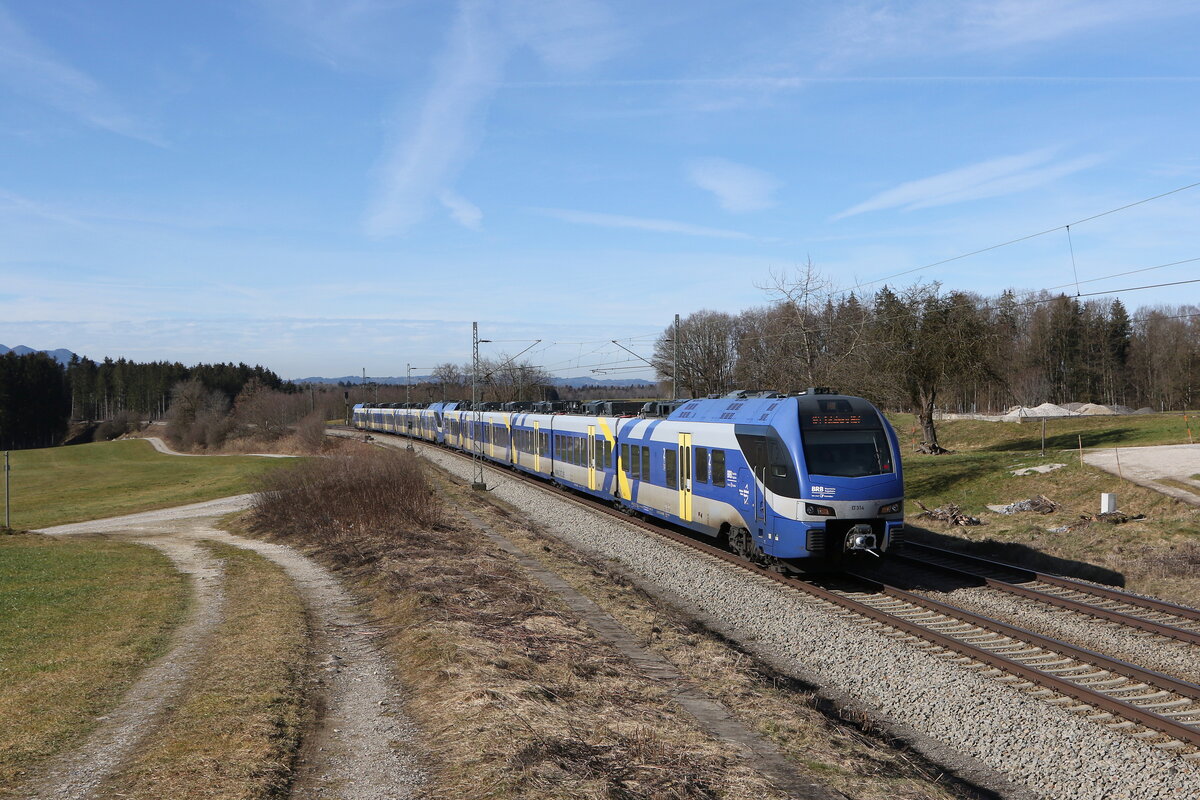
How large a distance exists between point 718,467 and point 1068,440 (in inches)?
1242

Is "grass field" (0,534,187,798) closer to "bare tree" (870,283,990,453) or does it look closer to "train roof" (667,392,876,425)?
"train roof" (667,392,876,425)

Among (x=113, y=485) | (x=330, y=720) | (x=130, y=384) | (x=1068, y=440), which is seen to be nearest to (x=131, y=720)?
(x=330, y=720)

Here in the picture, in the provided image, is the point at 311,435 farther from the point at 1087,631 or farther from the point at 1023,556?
the point at 1087,631

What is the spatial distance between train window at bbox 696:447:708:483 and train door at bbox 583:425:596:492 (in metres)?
9.52

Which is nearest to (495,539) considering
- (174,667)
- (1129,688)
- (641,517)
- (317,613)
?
(641,517)

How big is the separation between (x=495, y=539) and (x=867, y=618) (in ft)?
36.2

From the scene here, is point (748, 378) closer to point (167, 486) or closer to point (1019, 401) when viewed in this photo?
point (167, 486)

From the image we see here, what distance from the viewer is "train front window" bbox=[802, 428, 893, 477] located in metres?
15.4

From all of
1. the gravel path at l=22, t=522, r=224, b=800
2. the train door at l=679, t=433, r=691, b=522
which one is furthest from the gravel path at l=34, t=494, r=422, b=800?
the train door at l=679, t=433, r=691, b=522

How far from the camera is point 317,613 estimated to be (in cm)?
1430

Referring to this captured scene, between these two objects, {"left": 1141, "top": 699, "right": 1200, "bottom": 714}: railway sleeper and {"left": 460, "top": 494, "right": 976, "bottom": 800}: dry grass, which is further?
{"left": 1141, "top": 699, "right": 1200, "bottom": 714}: railway sleeper

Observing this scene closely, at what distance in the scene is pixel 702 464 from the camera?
1944 cm

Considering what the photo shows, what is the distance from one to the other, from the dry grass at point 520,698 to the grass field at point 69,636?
330cm

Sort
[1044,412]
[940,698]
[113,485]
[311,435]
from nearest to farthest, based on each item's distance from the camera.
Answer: [940,698] < [113,485] < [1044,412] < [311,435]
